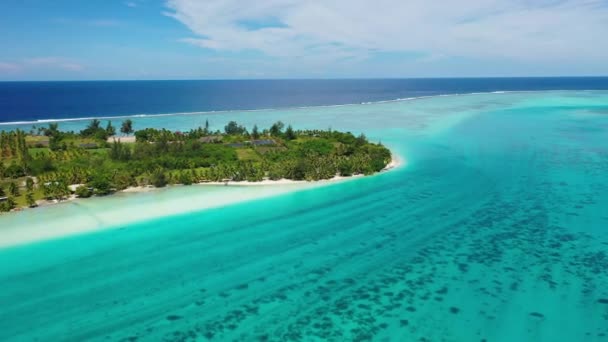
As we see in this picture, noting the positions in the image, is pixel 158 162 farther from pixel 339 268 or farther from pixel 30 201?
pixel 339 268

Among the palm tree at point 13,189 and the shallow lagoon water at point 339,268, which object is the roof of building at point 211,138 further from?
the palm tree at point 13,189

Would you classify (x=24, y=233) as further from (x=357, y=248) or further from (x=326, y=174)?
(x=326, y=174)

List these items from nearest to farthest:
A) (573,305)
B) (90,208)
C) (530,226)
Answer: (573,305)
(530,226)
(90,208)

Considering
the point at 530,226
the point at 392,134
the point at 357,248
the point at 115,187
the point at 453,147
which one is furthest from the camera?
the point at 392,134

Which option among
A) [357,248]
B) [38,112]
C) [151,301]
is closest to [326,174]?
[357,248]

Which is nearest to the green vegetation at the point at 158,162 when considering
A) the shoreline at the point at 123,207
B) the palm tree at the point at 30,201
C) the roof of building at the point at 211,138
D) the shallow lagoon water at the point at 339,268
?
the palm tree at the point at 30,201

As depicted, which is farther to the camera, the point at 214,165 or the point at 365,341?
the point at 214,165

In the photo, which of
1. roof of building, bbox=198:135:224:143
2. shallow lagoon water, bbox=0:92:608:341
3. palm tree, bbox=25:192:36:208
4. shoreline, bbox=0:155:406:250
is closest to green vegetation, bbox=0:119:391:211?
palm tree, bbox=25:192:36:208
